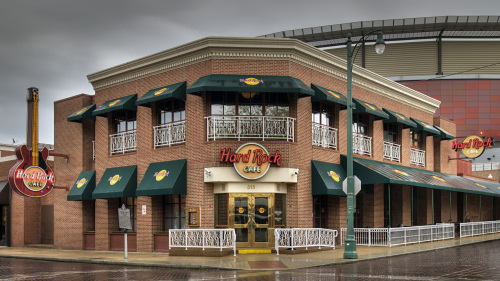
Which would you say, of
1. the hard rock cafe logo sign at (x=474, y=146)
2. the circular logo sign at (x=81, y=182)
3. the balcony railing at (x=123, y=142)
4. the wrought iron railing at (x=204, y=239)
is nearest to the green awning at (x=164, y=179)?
the wrought iron railing at (x=204, y=239)

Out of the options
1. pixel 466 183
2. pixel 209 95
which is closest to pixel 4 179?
pixel 209 95

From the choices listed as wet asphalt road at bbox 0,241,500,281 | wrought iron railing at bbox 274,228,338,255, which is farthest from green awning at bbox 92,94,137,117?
wrought iron railing at bbox 274,228,338,255

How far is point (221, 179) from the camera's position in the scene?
71.5 feet

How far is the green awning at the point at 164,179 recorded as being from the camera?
2214 centimetres

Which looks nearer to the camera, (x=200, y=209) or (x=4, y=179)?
(x=200, y=209)

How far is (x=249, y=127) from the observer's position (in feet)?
73.9

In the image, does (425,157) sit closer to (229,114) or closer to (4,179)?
(229,114)

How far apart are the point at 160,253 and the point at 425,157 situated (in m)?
18.8

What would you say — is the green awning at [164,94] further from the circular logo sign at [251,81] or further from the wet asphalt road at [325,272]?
the wet asphalt road at [325,272]

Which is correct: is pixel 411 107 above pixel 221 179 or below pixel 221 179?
above

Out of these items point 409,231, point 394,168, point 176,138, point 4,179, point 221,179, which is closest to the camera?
point 221,179

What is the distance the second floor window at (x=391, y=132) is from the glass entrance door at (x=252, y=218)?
11.0 metres

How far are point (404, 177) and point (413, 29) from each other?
34.9m

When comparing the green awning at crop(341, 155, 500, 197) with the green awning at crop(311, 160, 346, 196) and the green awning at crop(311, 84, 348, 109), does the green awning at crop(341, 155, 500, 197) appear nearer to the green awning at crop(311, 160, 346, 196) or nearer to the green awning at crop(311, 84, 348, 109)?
the green awning at crop(311, 160, 346, 196)
